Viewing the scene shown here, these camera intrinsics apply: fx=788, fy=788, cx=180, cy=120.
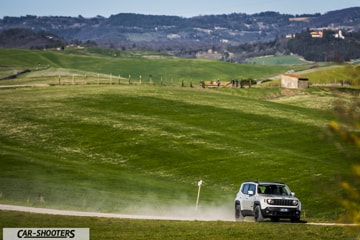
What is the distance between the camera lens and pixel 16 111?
3548 inches

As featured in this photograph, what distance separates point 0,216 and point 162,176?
2959 cm

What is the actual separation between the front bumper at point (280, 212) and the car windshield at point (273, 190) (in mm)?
1260

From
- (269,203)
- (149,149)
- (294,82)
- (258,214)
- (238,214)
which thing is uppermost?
(269,203)

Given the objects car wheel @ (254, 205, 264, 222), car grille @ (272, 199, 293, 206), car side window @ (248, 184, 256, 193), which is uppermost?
car side window @ (248, 184, 256, 193)

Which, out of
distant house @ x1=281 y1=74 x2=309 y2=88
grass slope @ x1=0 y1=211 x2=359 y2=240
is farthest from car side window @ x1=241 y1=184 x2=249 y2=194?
distant house @ x1=281 y1=74 x2=309 y2=88

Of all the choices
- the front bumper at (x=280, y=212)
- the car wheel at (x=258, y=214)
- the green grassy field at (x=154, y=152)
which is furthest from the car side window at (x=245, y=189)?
the green grassy field at (x=154, y=152)

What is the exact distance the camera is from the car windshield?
110ft

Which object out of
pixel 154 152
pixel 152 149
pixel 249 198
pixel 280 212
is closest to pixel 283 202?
pixel 280 212

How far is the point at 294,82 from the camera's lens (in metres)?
148

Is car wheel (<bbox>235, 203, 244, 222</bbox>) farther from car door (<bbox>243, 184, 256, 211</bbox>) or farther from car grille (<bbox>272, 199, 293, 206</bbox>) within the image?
car grille (<bbox>272, 199, 293, 206</bbox>)

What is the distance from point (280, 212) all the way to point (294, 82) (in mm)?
117708

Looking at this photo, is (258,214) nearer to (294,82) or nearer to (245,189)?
(245,189)

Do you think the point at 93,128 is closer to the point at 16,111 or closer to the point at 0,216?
the point at 16,111

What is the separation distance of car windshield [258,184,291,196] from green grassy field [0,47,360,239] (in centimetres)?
174
